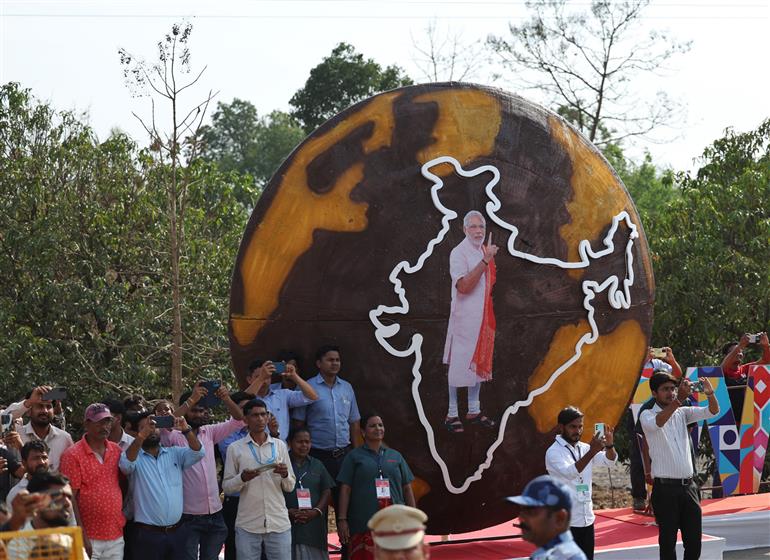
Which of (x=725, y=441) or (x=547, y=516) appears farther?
(x=725, y=441)

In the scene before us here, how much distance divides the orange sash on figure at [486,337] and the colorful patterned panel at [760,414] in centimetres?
394

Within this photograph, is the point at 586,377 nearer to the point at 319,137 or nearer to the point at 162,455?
the point at 319,137

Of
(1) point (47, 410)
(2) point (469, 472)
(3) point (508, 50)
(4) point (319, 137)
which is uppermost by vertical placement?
(3) point (508, 50)

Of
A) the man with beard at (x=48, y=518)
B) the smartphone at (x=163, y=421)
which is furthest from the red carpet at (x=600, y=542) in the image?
the man with beard at (x=48, y=518)

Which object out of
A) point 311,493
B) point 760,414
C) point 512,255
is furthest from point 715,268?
point 311,493

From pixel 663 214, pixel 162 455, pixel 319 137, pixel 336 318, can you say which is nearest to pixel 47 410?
pixel 162 455

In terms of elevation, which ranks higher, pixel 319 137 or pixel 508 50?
pixel 508 50

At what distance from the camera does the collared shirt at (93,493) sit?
7.75 metres

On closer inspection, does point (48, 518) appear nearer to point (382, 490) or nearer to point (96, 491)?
point (96, 491)

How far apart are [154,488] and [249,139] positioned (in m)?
56.2

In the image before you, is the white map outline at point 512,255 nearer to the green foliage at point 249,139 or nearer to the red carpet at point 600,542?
the red carpet at point 600,542

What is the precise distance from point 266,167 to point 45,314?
130ft

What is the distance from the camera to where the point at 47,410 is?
823 cm

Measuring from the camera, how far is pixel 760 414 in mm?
12125
